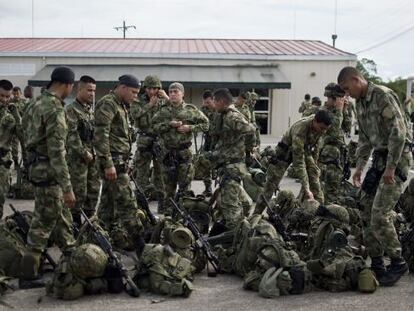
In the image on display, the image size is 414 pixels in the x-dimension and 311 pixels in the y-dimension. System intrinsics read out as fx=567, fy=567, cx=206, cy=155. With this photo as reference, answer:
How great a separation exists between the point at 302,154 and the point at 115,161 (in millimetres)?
2361

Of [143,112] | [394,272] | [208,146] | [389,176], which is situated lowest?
[394,272]

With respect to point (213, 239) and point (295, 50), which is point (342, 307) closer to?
point (213, 239)

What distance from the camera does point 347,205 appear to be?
7.95 metres

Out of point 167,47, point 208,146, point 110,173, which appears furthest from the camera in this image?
point 167,47

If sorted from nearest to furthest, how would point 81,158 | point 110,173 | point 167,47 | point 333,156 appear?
point 110,173
point 81,158
point 333,156
point 167,47

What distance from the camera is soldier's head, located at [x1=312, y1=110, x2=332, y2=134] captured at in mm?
6969

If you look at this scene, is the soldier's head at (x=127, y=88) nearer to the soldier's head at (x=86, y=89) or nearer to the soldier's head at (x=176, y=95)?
the soldier's head at (x=86, y=89)

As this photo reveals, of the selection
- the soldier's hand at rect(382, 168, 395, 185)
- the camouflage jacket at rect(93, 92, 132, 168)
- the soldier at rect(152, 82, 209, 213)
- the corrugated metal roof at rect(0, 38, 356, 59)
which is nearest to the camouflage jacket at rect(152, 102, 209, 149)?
the soldier at rect(152, 82, 209, 213)

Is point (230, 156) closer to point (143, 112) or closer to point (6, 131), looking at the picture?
point (143, 112)

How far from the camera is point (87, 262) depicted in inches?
203

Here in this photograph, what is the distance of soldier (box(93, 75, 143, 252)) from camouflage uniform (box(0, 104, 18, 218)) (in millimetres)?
1512

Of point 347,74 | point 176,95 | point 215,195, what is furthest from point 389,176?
point 176,95

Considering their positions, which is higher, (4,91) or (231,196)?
(4,91)

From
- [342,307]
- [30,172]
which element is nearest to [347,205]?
[342,307]
